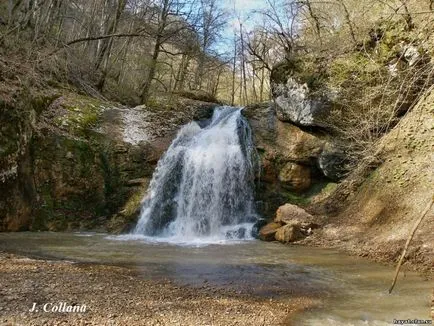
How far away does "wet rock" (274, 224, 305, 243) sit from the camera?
10.9 m

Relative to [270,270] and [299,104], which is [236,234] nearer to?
[270,270]

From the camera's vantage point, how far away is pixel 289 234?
1093 centimetres

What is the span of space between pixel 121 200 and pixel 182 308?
891 cm

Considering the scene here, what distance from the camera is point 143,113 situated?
55.3 feet

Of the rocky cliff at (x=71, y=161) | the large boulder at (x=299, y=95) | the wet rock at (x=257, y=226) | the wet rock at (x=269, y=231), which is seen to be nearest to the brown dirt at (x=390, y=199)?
the wet rock at (x=269, y=231)

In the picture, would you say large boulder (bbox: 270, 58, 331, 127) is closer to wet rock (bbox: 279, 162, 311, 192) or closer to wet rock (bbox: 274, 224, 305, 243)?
wet rock (bbox: 279, 162, 311, 192)

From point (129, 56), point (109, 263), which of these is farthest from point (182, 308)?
point (129, 56)

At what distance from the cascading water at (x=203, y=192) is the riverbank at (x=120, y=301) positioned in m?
5.37

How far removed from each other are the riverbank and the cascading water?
5371 mm

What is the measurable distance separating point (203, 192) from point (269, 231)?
279cm

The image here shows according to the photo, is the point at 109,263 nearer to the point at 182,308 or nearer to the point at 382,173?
the point at 182,308

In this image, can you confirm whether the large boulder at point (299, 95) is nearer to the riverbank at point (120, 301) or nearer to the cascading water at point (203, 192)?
the cascading water at point (203, 192)

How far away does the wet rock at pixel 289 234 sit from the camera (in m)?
10.9

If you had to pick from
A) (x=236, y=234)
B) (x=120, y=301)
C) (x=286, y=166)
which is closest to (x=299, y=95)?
(x=286, y=166)
